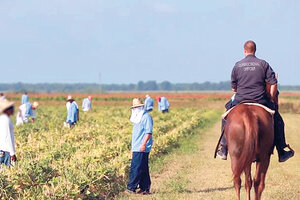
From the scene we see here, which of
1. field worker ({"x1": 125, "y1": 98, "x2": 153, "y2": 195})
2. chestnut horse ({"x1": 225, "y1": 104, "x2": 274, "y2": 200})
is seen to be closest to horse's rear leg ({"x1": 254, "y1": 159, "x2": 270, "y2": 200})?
chestnut horse ({"x1": 225, "y1": 104, "x2": 274, "y2": 200})

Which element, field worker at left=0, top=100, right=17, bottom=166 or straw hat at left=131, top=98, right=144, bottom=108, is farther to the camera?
straw hat at left=131, top=98, right=144, bottom=108

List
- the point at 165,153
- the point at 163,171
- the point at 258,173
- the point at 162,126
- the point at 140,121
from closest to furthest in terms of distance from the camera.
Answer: the point at 258,173 < the point at 140,121 < the point at 163,171 < the point at 165,153 < the point at 162,126

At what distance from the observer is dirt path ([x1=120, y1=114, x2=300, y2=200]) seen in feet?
→ 37.4

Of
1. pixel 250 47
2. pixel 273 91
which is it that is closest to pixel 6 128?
pixel 250 47

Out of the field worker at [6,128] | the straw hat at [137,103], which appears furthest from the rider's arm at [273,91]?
the field worker at [6,128]

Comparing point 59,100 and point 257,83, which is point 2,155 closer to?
point 257,83

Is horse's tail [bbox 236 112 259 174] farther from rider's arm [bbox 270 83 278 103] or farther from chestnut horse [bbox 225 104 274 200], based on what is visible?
rider's arm [bbox 270 83 278 103]

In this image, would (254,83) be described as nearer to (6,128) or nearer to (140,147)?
(140,147)

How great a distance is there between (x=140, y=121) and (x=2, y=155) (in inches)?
102

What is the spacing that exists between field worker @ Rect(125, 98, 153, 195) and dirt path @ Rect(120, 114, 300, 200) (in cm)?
35

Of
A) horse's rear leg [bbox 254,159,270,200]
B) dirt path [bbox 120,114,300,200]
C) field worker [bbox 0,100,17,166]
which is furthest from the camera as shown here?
dirt path [bbox 120,114,300,200]

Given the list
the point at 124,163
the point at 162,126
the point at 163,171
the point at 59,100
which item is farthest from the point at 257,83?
the point at 59,100

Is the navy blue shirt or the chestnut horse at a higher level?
the navy blue shirt

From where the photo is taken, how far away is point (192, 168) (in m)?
15.5
